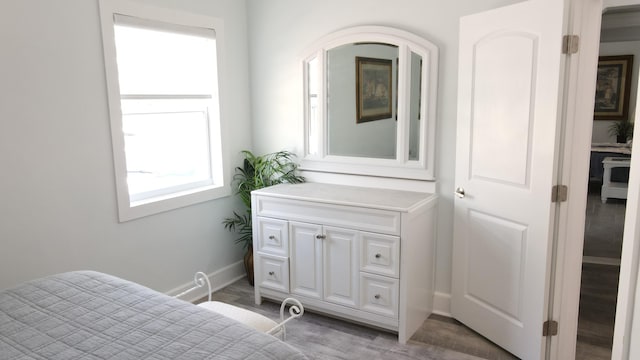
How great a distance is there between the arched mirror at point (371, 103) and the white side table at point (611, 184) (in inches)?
179

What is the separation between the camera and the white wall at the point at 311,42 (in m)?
3.11

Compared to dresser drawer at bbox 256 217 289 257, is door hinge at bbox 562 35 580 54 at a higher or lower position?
higher

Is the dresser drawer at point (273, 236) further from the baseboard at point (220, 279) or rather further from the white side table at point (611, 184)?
the white side table at point (611, 184)

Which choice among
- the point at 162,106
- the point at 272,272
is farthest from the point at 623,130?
the point at 162,106

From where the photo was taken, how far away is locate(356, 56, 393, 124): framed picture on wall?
132 inches

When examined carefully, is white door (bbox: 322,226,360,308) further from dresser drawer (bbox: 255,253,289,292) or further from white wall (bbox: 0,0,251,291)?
white wall (bbox: 0,0,251,291)

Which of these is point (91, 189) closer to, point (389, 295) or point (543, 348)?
point (389, 295)

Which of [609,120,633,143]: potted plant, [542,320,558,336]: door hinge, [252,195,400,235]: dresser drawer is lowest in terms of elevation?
[542,320,558,336]: door hinge

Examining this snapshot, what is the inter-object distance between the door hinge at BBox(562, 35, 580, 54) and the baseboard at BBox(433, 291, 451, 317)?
5.74 feet

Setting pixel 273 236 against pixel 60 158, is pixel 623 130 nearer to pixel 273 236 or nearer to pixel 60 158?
pixel 273 236

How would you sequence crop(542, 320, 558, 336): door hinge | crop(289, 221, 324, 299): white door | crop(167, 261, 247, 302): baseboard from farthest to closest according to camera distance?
1. crop(167, 261, 247, 302): baseboard
2. crop(289, 221, 324, 299): white door
3. crop(542, 320, 558, 336): door hinge

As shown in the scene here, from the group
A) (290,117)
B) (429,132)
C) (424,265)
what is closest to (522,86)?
(429,132)

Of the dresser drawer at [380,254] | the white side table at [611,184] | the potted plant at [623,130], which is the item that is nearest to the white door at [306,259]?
the dresser drawer at [380,254]

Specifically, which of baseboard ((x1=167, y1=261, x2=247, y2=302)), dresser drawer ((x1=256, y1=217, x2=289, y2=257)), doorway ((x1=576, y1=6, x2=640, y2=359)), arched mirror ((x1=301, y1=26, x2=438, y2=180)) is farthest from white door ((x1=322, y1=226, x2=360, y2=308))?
doorway ((x1=576, y1=6, x2=640, y2=359))
